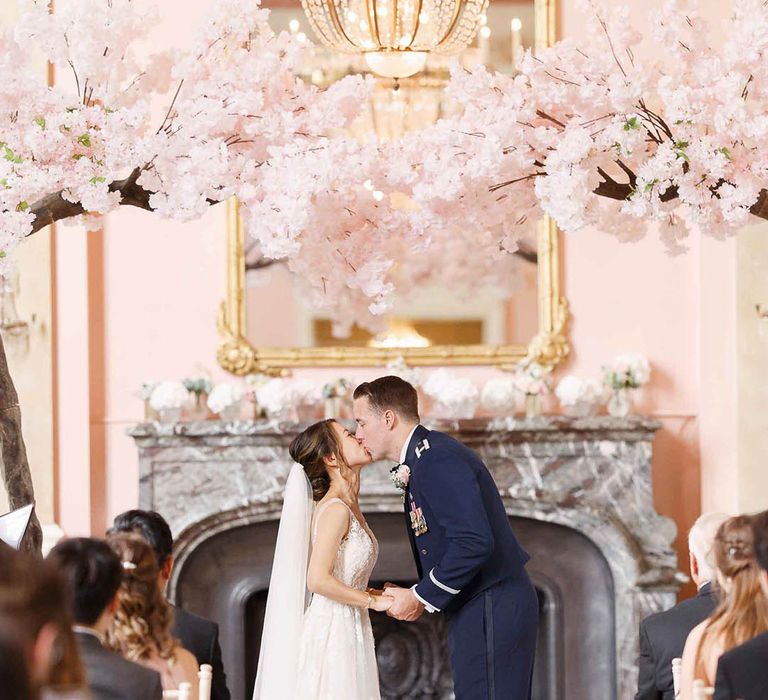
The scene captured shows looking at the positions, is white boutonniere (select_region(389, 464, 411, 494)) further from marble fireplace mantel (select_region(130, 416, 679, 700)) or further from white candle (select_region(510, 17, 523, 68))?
white candle (select_region(510, 17, 523, 68))

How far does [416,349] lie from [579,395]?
800 mm

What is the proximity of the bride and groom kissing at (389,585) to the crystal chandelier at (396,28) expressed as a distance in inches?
48.7

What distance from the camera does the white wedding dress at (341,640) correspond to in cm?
452

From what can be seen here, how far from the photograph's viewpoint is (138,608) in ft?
9.50

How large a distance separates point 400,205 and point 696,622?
3050 millimetres

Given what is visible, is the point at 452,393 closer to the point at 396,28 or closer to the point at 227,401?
the point at 227,401

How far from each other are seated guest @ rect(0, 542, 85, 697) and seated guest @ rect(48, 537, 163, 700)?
0.81m

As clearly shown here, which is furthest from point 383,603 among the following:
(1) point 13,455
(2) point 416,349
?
(2) point 416,349

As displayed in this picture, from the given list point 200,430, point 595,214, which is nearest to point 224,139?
point 595,214

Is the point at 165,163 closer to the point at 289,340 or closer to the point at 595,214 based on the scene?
the point at 595,214

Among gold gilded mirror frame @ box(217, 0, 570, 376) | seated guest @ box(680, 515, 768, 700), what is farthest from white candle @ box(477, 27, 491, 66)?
seated guest @ box(680, 515, 768, 700)

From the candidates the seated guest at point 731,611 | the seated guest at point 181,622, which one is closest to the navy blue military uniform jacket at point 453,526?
the seated guest at point 181,622

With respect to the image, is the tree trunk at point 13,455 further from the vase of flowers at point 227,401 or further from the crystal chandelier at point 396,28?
the vase of flowers at point 227,401

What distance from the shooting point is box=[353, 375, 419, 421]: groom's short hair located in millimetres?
4199
